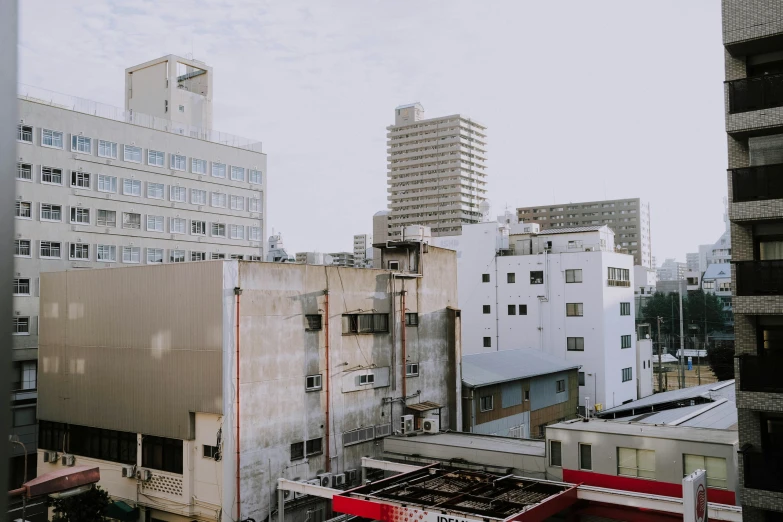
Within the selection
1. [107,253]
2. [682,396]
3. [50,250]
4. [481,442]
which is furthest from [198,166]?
[682,396]

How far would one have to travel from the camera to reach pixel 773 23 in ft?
48.5

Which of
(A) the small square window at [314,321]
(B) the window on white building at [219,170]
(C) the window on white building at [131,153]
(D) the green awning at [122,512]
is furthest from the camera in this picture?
(B) the window on white building at [219,170]

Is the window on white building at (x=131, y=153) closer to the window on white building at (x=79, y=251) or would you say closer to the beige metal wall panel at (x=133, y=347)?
the window on white building at (x=79, y=251)

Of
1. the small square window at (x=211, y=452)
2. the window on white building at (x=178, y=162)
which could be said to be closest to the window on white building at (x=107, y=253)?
the window on white building at (x=178, y=162)

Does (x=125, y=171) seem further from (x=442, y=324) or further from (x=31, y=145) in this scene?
(x=442, y=324)

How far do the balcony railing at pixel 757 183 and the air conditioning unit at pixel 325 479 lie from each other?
561 inches

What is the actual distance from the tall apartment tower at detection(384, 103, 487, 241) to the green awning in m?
94.8

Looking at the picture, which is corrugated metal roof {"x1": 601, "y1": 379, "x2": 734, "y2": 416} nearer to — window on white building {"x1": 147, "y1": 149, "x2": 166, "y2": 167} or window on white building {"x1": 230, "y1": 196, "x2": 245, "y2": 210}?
window on white building {"x1": 230, "y1": 196, "x2": 245, "y2": 210}

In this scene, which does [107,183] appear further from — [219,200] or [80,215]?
[219,200]

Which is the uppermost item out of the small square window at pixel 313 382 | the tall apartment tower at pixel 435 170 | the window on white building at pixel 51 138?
the tall apartment tower at pixel 435 170

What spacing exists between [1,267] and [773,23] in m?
17.6

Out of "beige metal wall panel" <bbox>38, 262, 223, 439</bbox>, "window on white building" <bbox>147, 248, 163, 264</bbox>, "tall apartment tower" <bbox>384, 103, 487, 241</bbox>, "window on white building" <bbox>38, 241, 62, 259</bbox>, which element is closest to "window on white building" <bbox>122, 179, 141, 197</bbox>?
"window on white building" <bbox>147, 248, 163, 264</bbox>

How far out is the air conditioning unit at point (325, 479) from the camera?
20.2 meters

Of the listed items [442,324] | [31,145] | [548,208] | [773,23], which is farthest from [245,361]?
[548,208]
